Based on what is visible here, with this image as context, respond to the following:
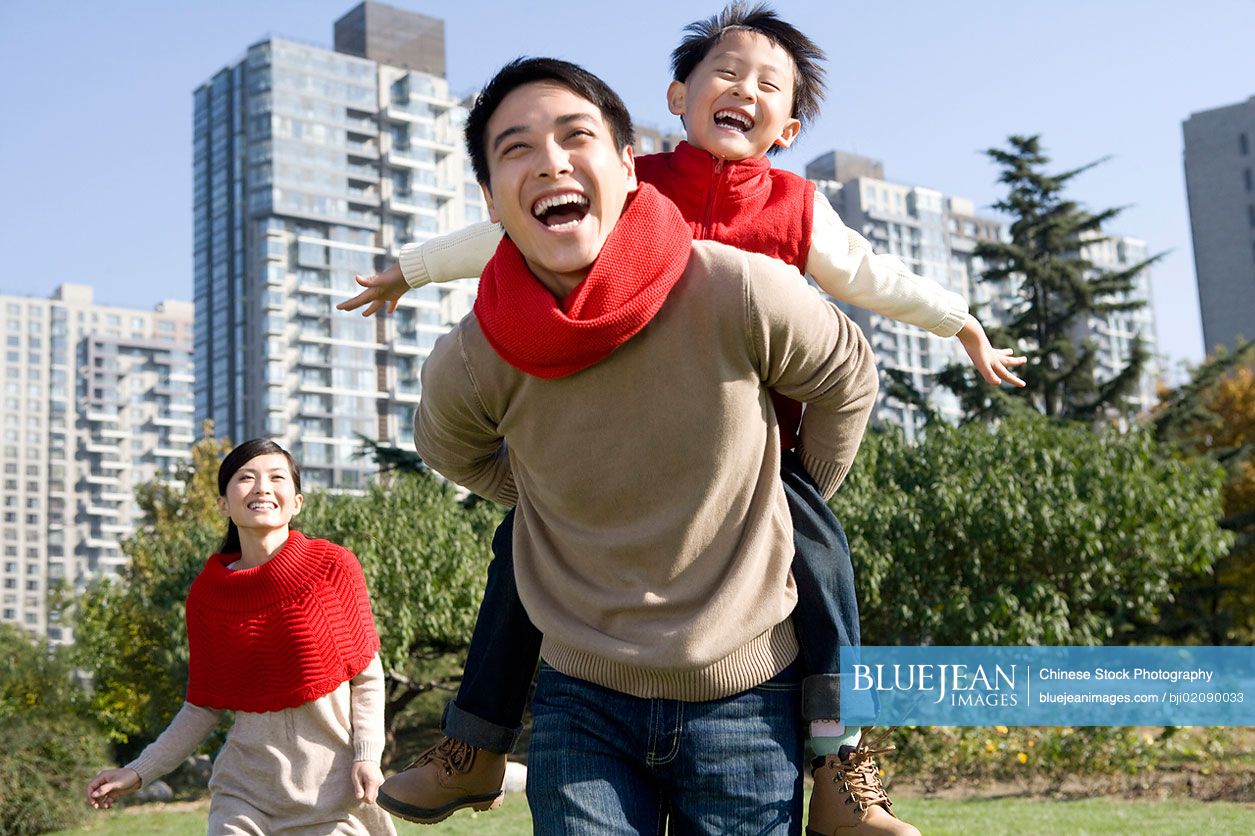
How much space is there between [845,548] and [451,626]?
14.7 metres

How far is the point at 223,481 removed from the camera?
189 inches

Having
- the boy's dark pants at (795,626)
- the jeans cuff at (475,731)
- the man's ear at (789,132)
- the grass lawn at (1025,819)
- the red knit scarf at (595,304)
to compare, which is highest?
the man's ear at (789,132)

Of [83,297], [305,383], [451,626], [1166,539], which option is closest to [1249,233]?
[305,383]

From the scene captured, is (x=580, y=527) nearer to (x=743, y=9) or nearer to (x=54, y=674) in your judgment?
(x=743, y=9)

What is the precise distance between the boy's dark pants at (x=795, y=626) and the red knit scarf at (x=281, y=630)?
1.95 m

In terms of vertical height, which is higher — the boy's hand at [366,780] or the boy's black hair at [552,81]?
the boy's black hair at [552,81]

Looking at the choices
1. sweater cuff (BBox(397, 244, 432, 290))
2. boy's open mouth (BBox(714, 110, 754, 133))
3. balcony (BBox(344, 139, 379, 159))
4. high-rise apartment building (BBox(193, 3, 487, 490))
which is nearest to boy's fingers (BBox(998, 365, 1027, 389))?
boy's open mouth (BBox(714, 110, 754, 133))

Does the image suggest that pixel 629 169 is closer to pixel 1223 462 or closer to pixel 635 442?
pixel 635 442

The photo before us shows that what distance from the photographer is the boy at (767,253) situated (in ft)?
7.88

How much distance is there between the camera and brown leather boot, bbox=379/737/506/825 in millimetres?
2611

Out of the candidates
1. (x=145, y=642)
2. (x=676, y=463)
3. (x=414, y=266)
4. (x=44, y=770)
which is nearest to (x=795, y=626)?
(x=676, y=463)

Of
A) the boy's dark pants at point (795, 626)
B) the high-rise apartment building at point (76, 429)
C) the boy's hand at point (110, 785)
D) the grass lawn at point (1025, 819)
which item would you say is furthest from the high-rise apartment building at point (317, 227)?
the boy's dark pants at point (795, 626)

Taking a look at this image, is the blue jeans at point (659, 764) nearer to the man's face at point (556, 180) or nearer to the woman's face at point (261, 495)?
the man's face at point (556, 180)


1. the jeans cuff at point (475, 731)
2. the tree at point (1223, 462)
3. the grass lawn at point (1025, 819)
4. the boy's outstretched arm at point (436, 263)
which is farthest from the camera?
the tree at point (1223, 462)
